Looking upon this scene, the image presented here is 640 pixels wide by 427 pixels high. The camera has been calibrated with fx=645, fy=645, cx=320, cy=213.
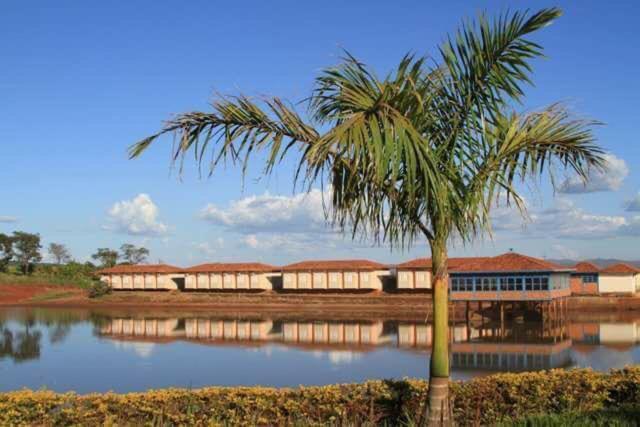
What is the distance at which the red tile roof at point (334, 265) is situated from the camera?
178 feet

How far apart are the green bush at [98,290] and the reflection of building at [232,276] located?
7.92 metres

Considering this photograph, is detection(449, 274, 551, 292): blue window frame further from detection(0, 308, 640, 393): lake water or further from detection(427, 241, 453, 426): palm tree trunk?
detection(427, 241, 453, 426): palm tree trunk

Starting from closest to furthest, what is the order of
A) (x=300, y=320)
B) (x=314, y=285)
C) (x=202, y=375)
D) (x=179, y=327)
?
(x=202, y=375) < (x=179, y=327) < (x=300, y=320) < (x=314, y=285)

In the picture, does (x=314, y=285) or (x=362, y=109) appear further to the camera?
(x=314, y=285)

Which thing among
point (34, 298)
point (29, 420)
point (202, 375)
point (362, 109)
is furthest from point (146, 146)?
point (34, 298)

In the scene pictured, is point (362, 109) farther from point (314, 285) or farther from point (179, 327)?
point (314, 285)

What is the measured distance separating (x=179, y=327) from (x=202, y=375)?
19.1 meters

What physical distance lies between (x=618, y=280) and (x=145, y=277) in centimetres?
4289

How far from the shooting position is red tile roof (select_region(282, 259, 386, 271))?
54250 mm

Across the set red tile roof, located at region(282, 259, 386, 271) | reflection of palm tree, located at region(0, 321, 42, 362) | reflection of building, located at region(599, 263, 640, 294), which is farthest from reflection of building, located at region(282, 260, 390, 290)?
reflection of palm tree, located at region(0, 321, 42, 362)

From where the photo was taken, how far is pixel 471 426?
332 inches

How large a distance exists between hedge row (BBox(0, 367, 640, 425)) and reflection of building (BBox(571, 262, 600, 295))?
42.7 m

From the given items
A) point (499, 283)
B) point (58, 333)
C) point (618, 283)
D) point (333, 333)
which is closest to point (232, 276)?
point (58, 333)

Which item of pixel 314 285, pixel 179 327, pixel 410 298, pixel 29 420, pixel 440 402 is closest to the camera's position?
pixel 440 402
